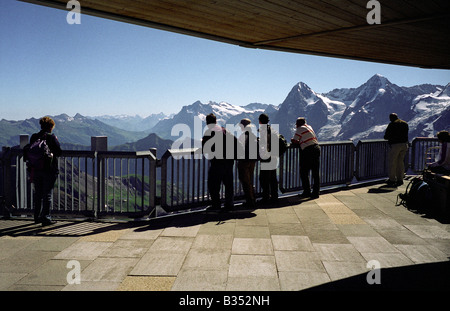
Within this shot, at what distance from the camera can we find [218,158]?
7.56 meters

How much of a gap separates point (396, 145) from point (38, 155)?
9462 mm

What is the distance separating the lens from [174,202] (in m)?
7.74

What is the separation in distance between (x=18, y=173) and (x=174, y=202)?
319cm

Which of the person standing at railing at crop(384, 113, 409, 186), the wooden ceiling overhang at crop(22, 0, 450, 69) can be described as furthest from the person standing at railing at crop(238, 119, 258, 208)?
the person standing at railing at crop(384, 113, 409, 186)

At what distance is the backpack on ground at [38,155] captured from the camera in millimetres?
6547

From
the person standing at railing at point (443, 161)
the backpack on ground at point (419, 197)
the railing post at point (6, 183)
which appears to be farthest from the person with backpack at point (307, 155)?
the railing post at point (6, 183)

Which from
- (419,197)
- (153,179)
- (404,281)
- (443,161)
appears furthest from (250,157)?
(443,161)

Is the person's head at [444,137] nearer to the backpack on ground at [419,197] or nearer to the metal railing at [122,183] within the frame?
the backpack on ground at [419,197]

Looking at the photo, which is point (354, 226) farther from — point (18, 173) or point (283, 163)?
point (18, 173)

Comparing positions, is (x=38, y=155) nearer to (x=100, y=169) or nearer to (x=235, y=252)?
(x=100, y=169)

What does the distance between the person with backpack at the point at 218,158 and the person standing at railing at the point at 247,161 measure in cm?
30

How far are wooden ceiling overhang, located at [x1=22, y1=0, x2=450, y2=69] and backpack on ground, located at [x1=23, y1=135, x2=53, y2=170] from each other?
2.61m

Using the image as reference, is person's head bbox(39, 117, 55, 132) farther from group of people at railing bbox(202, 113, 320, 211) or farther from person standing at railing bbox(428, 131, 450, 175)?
person standing at railing bbox(428, 131, 450, 175)
